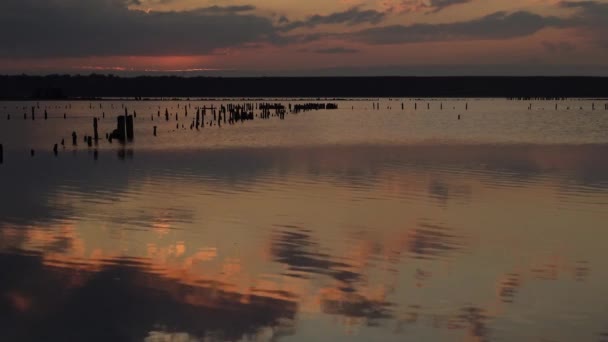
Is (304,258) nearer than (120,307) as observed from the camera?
No

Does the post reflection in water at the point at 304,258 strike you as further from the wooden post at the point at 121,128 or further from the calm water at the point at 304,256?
the wooden post at the point at 121,128

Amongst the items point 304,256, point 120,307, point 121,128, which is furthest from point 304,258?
point 121,128

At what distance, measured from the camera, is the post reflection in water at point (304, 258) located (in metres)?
9.69

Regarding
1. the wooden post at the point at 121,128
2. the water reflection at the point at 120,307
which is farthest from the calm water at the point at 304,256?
the wooden post at the point at 121,128

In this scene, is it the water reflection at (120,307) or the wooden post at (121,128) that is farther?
the wooden post at (121,128)

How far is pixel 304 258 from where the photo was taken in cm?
1324

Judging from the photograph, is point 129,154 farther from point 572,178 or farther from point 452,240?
point 452,240

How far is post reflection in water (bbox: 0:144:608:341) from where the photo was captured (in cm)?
969

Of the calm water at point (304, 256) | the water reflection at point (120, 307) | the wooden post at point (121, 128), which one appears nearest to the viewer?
the water reflection at point (120, 307)

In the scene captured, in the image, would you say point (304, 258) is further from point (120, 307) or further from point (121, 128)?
point (121, 128)

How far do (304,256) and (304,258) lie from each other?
17 cm

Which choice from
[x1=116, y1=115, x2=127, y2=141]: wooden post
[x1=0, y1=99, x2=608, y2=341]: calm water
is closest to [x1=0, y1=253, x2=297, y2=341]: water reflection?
[x1=0, y1=99, x2=608, y2=341]: calm water

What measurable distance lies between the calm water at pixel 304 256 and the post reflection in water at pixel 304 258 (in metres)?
0.04

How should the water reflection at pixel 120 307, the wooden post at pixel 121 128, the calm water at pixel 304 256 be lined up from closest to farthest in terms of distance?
the water reflection at pixel 120 307 < the calm water at pixel 304 256 < the wooden post at pixel 121 128
